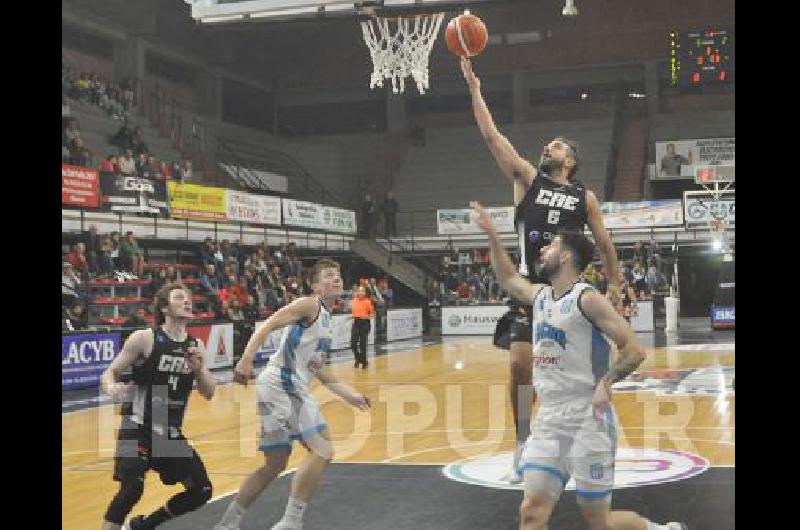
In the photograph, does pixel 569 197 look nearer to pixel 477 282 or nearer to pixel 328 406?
pixel 328 406

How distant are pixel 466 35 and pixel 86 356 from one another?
1204cm

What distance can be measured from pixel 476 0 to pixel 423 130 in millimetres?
26276

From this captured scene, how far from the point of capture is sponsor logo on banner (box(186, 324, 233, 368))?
20094mm

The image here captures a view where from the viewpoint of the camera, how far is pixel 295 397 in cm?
724

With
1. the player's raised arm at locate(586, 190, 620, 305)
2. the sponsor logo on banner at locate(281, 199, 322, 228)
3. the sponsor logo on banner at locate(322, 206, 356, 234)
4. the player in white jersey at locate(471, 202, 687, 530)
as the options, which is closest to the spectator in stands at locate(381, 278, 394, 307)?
the sponsor logo on banner at locate(322, 206, 356, 234)

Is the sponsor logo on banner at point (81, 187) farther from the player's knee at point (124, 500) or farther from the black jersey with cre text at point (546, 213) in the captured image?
the black jersey with cre text at point (546, 213)

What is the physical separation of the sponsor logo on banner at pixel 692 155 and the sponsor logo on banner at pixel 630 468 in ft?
95.1

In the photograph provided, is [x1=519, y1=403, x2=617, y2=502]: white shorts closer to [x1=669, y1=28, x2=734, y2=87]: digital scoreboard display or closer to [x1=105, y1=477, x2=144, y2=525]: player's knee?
[x1=105, y1=477, x2=144, y2=525]: player's knee

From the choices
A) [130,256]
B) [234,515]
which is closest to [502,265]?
[234,515]

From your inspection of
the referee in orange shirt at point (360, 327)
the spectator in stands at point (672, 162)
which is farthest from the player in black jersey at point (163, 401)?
the spectator in stands at point (672, 162)

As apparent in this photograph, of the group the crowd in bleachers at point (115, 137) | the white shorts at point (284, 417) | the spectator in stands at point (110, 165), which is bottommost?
the white shorts at point (284, 417)

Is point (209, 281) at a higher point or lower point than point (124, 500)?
higher

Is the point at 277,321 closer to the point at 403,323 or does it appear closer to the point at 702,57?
the point at 702,57

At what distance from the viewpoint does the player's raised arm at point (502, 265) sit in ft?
17.7
